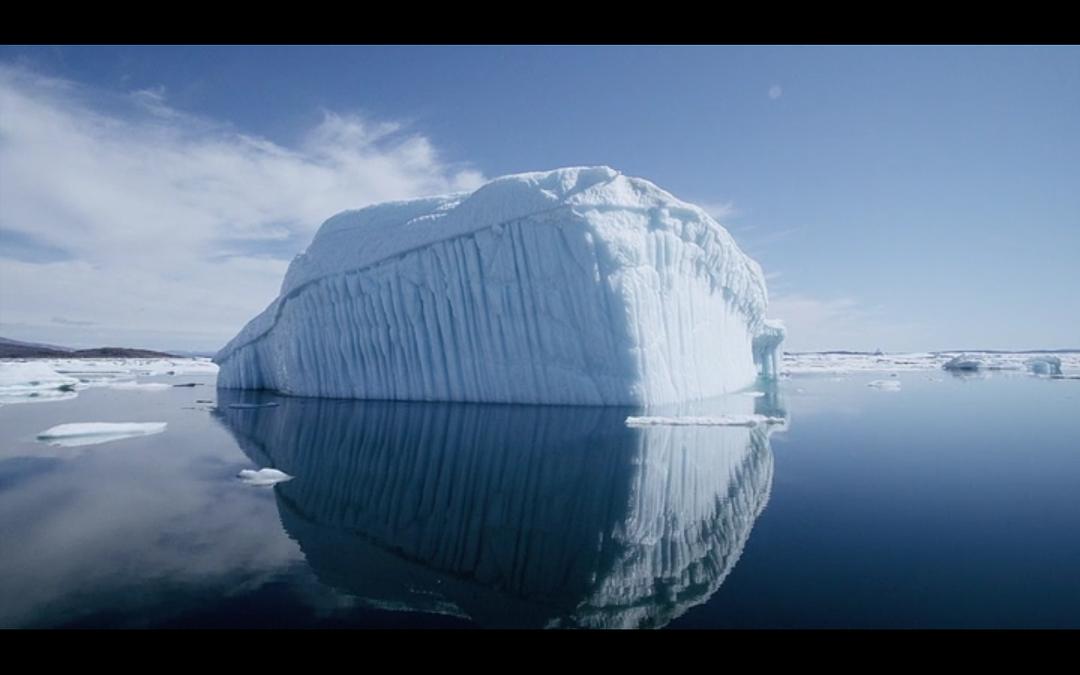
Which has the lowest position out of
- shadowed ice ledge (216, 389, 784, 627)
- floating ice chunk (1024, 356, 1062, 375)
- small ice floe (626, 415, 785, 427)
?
shadowed ice ledge (216, 389, 784, 627)

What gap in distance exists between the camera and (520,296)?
14.6 metres

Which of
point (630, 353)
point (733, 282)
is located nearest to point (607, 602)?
point (630, 353)

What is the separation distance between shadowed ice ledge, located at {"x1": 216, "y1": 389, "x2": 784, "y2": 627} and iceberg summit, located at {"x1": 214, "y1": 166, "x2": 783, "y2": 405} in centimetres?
333

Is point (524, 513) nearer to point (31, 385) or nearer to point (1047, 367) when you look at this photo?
point (31, 385)

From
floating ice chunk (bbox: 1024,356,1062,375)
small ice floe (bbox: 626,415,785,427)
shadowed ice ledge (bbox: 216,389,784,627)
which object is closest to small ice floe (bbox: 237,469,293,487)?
shadowed ice ledge (bbox: 216,389,784,627)

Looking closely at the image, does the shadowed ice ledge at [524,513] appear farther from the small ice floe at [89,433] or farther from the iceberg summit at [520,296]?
the iceberg summit at [520,296]

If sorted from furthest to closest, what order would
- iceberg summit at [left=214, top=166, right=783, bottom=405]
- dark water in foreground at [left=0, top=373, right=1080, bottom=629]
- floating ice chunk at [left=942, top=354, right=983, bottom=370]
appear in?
1. floating ice chunk at [left=942, top=354, right=983, bottom=370]
2. iceberg summit at [left=214, top=166, right=783, bottom=405]
3. dark water in foreground at [left=0, top=373, right=1080, bottom=629]

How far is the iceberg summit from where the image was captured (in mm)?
14070

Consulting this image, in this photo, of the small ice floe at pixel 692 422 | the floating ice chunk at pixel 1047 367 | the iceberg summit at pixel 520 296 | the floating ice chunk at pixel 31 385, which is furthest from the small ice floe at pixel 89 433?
the floating ice chunk at pixel 1047 367

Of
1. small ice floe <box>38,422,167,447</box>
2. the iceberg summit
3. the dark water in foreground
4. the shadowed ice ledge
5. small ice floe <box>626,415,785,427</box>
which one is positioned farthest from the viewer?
the iceberg summit

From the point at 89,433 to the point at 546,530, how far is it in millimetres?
10489

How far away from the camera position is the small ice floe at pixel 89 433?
1019cm

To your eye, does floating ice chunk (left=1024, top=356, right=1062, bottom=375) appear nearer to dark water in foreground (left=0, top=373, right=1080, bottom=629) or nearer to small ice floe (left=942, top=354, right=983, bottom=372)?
small ice floe (left=942, top=354, right=983, bottom=372)
